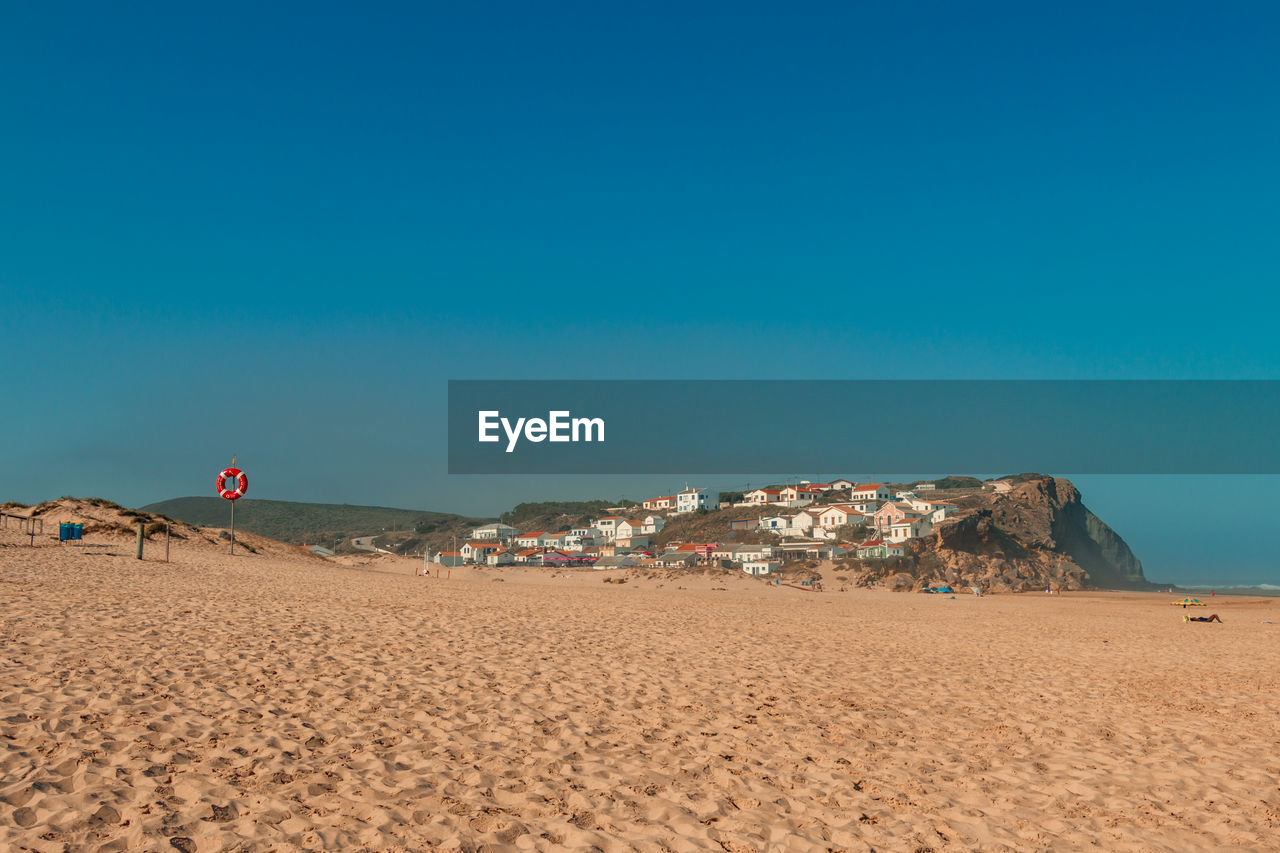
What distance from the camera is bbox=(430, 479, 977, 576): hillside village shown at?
62625mm

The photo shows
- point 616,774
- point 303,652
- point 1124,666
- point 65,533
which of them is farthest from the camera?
point 65,533

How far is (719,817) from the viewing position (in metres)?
5.47

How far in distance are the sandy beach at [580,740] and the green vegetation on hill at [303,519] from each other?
112m

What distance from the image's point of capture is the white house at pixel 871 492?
98750mm

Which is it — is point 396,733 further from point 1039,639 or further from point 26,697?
point 1039,639

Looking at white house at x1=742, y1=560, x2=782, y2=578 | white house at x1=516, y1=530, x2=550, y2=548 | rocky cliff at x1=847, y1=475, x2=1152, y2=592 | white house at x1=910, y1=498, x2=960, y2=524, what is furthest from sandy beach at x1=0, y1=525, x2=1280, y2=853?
white house at x1=516, y1=530, x2=550, y2=548

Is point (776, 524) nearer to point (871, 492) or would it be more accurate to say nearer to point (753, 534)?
A: point (753, 534)

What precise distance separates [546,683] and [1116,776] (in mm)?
5605

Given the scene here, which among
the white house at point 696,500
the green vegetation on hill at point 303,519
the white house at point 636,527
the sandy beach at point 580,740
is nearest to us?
the sandy beach at point 580,740

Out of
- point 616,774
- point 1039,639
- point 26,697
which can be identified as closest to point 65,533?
point 26,697

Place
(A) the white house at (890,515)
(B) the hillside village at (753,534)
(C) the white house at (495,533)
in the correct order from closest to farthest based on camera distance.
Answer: (B) the hillside village at (753,534) → (A) the white house at (890,515) → (C) the white house at (495,533)

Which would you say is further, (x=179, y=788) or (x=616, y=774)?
(x=616, y=774)

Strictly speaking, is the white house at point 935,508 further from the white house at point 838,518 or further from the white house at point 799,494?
the white house at point 799,494

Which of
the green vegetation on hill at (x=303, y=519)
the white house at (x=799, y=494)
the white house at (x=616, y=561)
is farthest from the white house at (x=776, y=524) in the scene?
the green vegetation on hill at (x=303, y=519)
